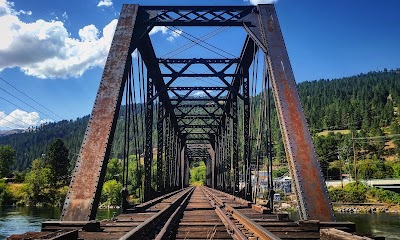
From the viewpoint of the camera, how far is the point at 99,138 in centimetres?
648

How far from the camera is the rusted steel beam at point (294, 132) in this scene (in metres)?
5.83

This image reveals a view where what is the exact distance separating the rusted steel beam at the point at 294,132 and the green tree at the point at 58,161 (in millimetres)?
92886

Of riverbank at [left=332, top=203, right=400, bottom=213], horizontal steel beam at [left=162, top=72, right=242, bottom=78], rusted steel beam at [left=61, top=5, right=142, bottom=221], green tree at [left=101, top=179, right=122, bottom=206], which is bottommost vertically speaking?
riverbank at [left=332, top=203, right=400, bottom=213]

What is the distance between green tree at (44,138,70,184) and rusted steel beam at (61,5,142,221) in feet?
301

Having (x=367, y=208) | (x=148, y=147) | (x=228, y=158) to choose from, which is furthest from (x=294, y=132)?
(x=367, y=208)

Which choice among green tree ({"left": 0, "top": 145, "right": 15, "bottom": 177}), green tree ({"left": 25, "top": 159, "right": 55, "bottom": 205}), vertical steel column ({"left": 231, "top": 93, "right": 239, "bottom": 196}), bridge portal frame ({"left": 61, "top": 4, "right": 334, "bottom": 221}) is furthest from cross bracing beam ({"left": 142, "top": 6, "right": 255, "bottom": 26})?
green tree ({"left": 0, "top": 145, "right": 15, "bottom": 177})

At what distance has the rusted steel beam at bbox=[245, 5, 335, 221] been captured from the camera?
230 inches

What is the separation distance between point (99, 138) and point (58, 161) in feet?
317

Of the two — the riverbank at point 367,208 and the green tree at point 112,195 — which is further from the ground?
the green tree at point 112,195

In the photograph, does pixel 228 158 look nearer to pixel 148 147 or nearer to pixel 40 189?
pixel 148 147

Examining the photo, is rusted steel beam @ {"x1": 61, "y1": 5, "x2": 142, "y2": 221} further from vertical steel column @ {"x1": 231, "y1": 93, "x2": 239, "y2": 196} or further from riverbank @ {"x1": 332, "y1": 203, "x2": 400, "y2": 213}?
riverbank @ {"x1": 332, "y1": 203, "x2": 400, "y2": 213}

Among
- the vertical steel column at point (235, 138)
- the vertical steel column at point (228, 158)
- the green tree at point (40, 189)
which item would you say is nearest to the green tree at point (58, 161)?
the green tree at point (40, 189)

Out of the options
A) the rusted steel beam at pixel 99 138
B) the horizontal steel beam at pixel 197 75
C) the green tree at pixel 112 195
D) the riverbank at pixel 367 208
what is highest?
the horizontal steel beam at pixel 197 75

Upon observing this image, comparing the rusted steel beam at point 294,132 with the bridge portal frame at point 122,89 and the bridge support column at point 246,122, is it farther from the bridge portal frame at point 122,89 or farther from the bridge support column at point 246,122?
the bridge support column at point 246,122
